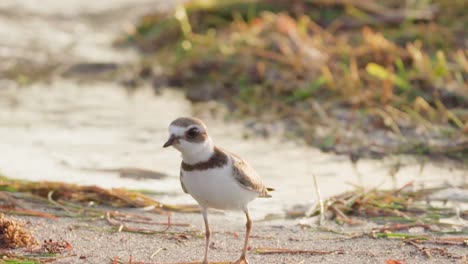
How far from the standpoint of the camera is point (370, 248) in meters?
4.96

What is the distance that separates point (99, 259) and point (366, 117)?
377cm

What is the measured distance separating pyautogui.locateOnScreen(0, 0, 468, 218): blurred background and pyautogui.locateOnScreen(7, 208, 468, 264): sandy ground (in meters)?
0.53

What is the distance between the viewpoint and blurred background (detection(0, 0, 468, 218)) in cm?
678

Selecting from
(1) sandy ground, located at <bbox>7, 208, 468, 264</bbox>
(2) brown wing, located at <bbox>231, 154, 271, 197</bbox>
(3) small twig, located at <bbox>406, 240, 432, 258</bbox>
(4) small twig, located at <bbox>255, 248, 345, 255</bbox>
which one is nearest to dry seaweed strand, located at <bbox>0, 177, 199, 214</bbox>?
(1) sandy ground, located at <bbox>7, 208, 468, 264</bbox>

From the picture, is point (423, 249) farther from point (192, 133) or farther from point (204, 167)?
point (192, 133)

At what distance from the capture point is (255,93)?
343 inches

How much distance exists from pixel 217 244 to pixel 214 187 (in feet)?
A: 2.50

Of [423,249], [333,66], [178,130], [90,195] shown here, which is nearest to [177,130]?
[178,130]

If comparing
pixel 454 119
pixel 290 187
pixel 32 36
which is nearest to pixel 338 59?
pixel 454 119

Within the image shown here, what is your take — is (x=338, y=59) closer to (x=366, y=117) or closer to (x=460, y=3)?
(x=366, y=117)

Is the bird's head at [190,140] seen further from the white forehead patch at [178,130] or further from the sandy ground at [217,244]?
the sandy ground at [217,244]

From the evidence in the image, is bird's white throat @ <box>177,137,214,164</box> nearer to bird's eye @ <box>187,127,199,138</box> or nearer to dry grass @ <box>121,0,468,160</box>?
bird's eye @ <box>187,127,199,138</box>

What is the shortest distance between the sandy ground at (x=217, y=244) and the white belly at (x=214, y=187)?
407mm

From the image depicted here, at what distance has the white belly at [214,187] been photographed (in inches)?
172
